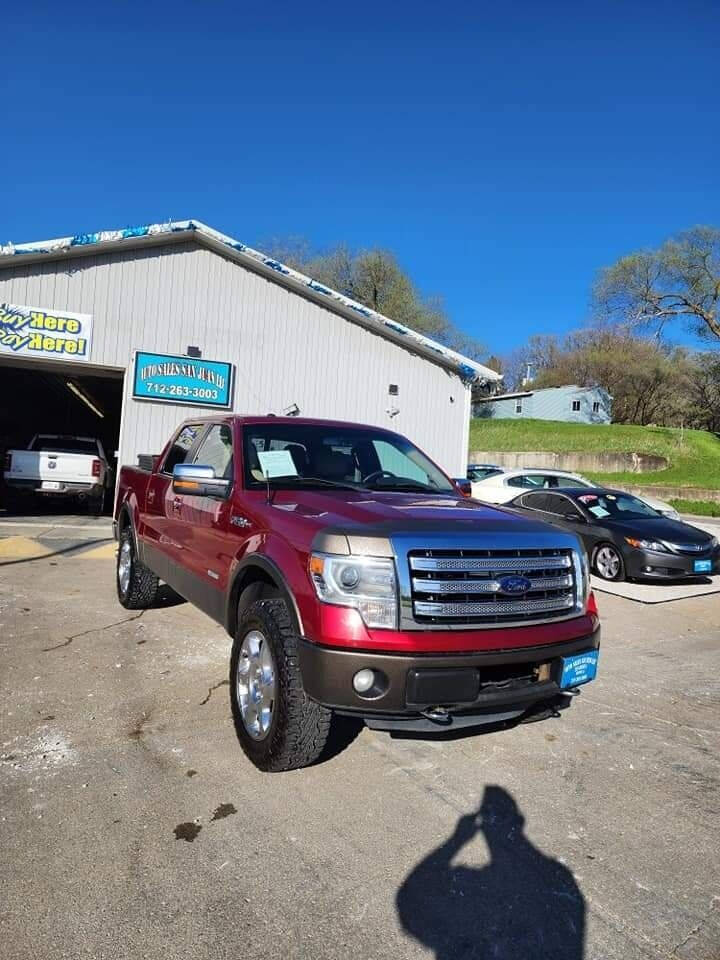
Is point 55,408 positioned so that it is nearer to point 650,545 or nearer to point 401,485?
point 650,545

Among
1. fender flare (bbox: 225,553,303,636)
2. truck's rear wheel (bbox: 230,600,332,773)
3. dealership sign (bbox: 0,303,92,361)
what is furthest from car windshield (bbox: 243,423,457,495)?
dealership sign (bbox: 0,303,92,361)

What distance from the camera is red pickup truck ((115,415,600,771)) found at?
284 centimetres

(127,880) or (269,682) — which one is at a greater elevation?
(269,682)

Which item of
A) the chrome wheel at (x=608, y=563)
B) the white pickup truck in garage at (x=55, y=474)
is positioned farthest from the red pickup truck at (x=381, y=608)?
the white pickup truck in garage at (x=55, y=474)

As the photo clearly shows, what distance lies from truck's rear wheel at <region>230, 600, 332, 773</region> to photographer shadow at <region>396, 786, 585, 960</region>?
79 centimetres

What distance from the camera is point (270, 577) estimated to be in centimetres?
341

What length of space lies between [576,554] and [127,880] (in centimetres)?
257

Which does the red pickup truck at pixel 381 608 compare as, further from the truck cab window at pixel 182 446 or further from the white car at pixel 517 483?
the white car at pixel 517 483

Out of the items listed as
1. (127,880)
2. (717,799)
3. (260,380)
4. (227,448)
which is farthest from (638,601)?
(260,380)

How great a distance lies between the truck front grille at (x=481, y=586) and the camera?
2914 millimetres

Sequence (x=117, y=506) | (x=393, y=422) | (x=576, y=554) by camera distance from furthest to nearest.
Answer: (x=393, y=422) → (x=117, y=506) → (x=576, y=554)

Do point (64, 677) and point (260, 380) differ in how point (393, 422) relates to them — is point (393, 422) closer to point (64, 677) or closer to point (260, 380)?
A: point (260, 380)

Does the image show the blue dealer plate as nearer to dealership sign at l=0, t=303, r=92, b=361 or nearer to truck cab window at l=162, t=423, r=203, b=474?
truck cab window at l=162, t=423, r=203, b=474

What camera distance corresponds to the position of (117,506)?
7121mm
